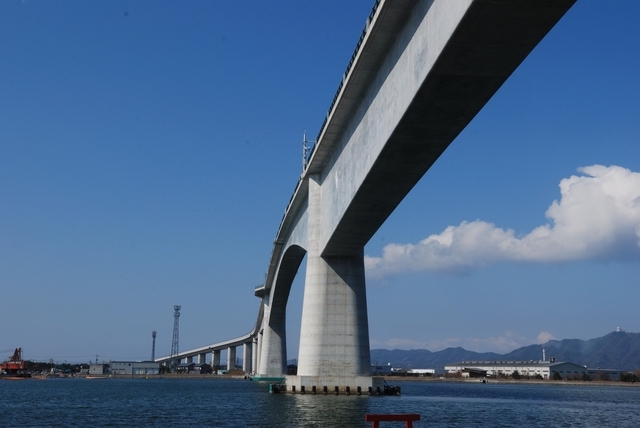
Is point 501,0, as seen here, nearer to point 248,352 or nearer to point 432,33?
point 432,33

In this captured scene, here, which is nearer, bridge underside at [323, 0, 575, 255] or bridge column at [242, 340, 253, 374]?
bridge underside at [323, 0, 575, 255]

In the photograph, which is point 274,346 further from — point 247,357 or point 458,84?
point 458,84

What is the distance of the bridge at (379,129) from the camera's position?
2414 centimetres

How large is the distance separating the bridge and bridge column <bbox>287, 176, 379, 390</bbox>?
8cm

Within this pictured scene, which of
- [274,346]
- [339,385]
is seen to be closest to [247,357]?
[274,346]

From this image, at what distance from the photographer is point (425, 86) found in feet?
91.7

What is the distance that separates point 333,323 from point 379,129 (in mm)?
23711

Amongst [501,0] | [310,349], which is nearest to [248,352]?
[310,349]

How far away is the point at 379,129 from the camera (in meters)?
36.3

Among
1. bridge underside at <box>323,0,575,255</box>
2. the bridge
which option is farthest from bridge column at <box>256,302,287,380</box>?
bridge underside at <box>323,0,575,255</box>

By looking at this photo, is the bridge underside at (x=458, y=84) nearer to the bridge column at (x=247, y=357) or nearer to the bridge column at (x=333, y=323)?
the bridge column at (x=333, y=323)

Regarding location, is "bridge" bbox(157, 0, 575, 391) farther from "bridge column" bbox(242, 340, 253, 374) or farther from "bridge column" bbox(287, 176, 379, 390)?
"bridge column" bbox(242, 340, 253, 374)

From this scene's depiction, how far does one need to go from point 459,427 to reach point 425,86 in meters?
19.2

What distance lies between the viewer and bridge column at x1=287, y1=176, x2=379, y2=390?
55.8m
